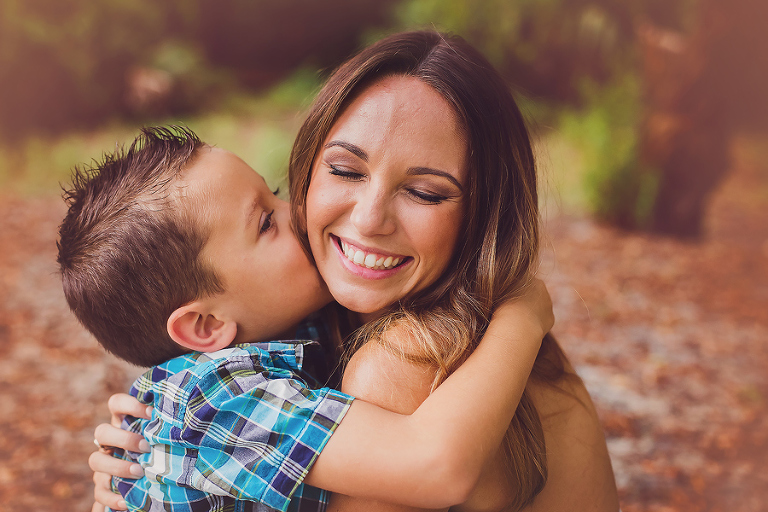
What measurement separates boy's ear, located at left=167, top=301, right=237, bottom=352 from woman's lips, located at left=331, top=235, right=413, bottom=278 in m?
0.41

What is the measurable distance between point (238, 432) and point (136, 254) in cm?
65

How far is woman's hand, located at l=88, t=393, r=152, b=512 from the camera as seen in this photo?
6.18 ft

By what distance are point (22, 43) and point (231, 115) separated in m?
2.95

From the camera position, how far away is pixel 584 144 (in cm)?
834

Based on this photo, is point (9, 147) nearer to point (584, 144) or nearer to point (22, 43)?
point (22, 43)

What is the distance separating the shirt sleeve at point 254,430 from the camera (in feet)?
4.68

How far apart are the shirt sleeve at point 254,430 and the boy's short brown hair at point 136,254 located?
0.37 metres

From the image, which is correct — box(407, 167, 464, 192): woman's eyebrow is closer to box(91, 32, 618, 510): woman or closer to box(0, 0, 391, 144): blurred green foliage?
box(91, 32, 618, 510): woman

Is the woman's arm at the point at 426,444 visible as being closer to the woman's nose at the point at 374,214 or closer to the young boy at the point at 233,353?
the young boy at the point at 233,353

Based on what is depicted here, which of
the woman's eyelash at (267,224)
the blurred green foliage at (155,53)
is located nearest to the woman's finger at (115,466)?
the woman's eyelash at (267,224)

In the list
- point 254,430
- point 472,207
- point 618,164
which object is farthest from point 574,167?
point 254,430

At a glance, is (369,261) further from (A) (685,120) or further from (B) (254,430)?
(A) (685,120)

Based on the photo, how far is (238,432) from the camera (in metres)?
1.47

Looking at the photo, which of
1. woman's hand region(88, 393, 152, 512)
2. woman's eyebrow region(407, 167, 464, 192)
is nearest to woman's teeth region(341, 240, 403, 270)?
woman's eyebrow region(407, 167, 464, 192)
